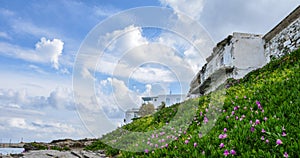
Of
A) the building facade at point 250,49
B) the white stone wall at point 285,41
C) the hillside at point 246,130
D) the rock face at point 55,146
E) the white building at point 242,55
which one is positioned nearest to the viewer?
the hillside at point 246,130

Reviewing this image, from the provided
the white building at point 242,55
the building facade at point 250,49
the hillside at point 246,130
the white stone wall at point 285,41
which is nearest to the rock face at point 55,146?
the hillside at point 246,130

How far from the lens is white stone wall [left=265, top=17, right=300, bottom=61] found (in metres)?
13.3

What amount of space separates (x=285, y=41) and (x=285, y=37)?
25cm

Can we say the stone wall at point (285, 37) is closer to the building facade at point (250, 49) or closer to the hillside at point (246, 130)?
the building facade at point (250, 49)

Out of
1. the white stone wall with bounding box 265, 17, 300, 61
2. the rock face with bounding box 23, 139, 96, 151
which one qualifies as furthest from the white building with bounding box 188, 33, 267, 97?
the rock face with bounding box 23, 139, 96, 151

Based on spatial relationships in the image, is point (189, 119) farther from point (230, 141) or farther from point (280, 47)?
point (280, 47)

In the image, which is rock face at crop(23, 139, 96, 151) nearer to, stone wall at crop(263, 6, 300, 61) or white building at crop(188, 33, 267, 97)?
white building at crop(188, 33, 267, 97)

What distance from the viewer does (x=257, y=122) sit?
484 centimetres

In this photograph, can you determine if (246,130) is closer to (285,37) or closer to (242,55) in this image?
(285,37)

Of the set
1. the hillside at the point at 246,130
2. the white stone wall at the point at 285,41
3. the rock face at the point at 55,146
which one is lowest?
the rock face at the point at 55,146

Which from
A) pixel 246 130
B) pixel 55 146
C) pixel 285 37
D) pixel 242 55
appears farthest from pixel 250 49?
pixel 246 130

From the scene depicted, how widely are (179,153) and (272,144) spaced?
1.59 m

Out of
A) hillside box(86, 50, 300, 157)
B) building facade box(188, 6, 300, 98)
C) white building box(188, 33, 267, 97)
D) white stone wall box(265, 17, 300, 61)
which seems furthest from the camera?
white building box(188, 33, 267, 97)

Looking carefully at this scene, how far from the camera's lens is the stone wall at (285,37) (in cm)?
1341
